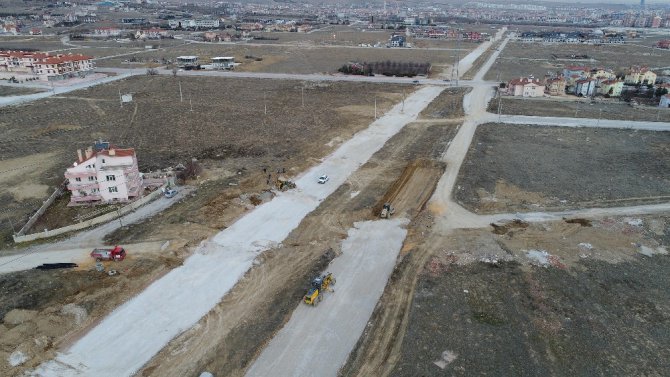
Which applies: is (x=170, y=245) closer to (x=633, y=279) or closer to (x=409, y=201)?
(x=409, y=201)

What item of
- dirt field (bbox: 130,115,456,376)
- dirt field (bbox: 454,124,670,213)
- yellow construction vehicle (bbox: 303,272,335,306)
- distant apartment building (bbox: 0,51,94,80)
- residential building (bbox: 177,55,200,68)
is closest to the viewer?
dirt field (bbox: 130,115,456,376)

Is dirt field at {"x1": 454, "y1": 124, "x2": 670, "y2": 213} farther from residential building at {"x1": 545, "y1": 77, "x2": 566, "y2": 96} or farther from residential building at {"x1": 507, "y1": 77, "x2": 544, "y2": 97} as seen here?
residential building at {"x1": 545, "y1": 77, "x2": 566, "y2": 96}

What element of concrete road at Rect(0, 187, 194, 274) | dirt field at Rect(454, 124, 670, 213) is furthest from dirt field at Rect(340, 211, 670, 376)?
concrete road at Rect(0, 187, 194, 274)

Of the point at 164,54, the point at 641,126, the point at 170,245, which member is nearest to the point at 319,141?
the point at 170,245

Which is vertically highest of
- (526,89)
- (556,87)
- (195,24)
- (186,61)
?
(195,24)

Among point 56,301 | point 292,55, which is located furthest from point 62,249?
point 292,55

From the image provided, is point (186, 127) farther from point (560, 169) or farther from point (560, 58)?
point (560, 58)

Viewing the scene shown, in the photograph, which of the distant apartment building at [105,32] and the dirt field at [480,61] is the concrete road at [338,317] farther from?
the distant apartment building at [105,32]

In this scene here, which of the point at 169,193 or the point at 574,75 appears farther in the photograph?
the point at 574,75
